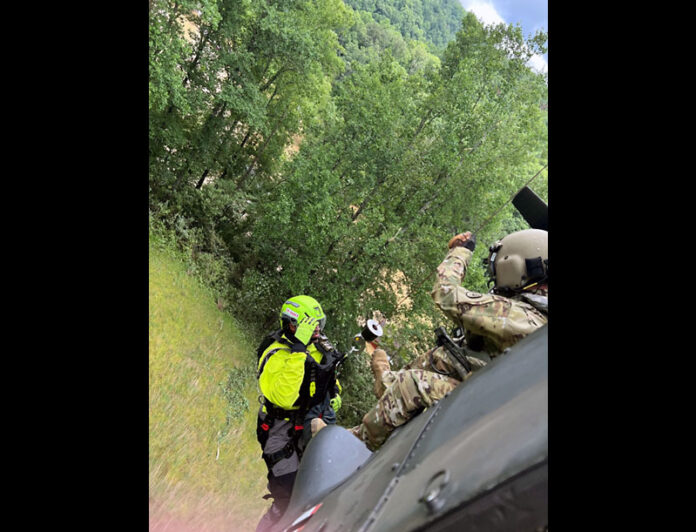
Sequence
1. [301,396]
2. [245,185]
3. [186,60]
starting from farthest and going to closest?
[245,185], [186,60], [301,396]

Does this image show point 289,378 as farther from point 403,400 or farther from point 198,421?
point 198,421

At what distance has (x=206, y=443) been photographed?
17.3 ft

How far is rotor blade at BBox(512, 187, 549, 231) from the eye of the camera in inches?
129

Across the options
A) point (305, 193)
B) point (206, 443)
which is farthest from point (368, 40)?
point (206, 443)

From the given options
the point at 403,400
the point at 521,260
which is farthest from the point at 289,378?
the point at 521,260

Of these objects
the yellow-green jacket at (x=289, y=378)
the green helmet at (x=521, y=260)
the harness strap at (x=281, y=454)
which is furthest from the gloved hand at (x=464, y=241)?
the harness strap at (x=281, y=454)

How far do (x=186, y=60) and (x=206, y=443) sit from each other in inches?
427

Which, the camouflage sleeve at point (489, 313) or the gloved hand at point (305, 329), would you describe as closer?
the camouflage sleeve at point (489, 313)

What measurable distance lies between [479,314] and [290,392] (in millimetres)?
1708

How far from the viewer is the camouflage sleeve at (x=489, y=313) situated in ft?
7.88

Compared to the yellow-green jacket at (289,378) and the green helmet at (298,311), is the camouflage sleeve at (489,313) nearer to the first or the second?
the green helmet at (298,311)

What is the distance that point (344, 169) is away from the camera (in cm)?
962

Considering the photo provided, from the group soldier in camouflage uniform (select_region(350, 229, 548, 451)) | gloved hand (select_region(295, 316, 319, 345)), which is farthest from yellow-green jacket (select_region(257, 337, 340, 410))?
soldier in camouflage uniform (select_region(350, 229, 548, 451))
